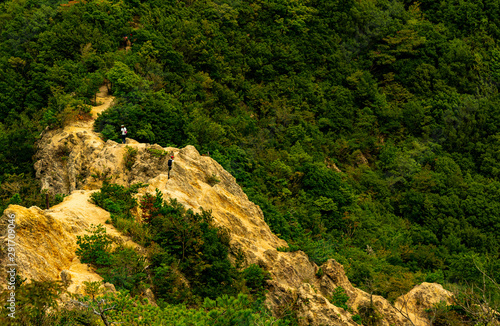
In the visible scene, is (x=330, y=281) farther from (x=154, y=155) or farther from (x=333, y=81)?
(x=333, y=81)

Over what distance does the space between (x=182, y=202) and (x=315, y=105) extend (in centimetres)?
2338

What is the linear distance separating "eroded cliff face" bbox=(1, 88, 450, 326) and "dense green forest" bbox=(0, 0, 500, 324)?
1.50m

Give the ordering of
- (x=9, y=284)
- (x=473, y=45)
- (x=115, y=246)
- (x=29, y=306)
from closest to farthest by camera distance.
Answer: (x=29, y=306) < (x=9, y=284) < (x=115, y=246) < (x=473, y=45)

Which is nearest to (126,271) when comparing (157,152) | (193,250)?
(193,250)

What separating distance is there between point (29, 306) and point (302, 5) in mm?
40013

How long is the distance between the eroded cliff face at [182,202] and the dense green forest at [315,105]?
1498 millimetres

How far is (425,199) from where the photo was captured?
37500mm

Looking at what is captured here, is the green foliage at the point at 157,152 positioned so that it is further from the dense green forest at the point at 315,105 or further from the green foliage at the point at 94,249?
the green foliage at the point at 94,249

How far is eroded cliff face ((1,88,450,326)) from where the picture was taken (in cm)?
1766

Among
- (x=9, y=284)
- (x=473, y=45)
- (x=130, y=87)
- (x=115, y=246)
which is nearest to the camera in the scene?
(x=9, y=284)

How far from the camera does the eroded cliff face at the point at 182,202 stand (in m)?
17.7

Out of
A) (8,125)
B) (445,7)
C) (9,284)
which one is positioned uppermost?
(445,7)

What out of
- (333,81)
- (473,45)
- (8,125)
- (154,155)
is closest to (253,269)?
(154,155)

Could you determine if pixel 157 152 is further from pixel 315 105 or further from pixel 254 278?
pixel 315 105
